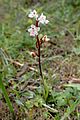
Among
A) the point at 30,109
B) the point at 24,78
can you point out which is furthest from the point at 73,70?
the point at 30,109

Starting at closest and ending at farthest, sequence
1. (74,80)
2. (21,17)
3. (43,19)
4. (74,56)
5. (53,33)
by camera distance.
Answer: (43,19) < (74,80) < (74,56) < (53,33) < (21,17)

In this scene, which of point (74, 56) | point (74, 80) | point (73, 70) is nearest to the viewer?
point (74, 80)

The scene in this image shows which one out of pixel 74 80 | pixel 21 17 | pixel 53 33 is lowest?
pixel 74 80

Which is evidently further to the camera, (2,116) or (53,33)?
(53,33)

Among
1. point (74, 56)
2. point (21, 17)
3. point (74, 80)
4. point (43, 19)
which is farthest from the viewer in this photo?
point (21, 17)

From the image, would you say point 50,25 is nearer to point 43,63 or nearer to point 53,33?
point 53,33

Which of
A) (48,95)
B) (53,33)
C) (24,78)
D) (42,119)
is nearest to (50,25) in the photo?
(53,33)

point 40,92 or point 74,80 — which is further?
point 74,80

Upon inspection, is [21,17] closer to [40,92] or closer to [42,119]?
[40,92]

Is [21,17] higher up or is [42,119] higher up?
[21,17]
